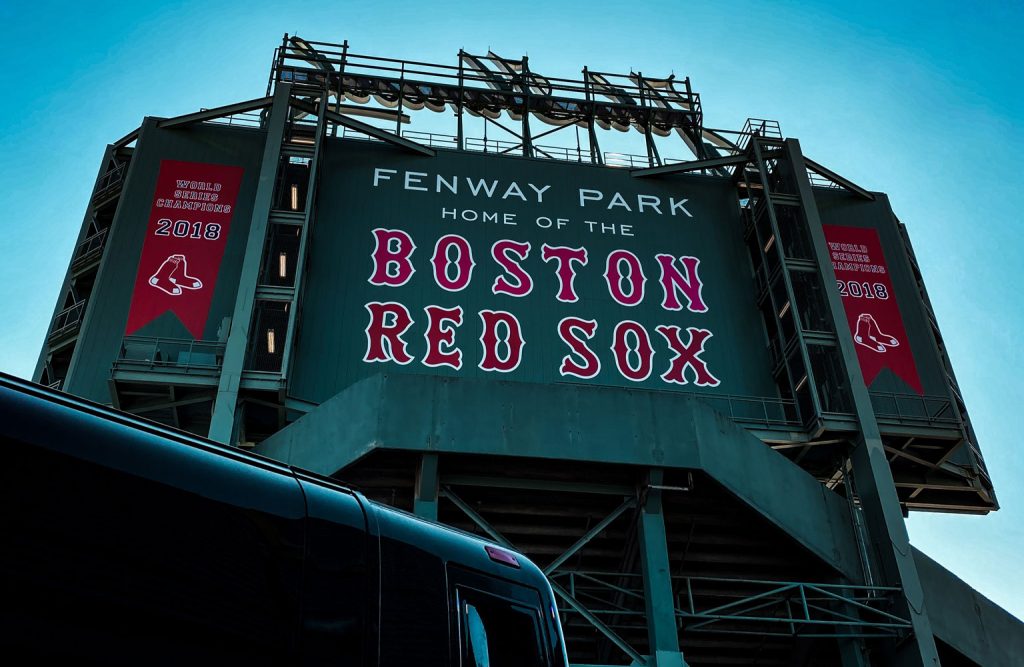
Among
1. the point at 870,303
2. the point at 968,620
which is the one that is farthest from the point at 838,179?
the point at 968,620

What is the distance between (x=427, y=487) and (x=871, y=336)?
16.8 meters

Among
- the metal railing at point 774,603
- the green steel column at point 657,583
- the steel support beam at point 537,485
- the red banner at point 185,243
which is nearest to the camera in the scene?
the green steel column at point 657,583

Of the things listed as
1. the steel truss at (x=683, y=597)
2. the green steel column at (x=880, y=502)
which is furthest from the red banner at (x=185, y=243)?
the green steel column at (x=880, y=502)

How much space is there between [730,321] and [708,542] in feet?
33.4

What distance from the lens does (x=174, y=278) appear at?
85.4ft

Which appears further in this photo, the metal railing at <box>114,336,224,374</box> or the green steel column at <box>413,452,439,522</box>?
the metal railing at <box>114,336,224,374</box>

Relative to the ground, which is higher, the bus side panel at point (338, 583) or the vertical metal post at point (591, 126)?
the vertical metal post at point (591, 126)

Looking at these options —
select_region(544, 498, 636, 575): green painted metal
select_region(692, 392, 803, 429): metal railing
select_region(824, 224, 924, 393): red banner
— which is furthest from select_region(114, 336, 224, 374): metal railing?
select_region(824, 224, 924, 393): red banner

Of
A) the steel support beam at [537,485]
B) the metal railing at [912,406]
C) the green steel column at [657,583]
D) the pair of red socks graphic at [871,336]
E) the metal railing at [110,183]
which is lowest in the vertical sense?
the green steel column at [657,583]

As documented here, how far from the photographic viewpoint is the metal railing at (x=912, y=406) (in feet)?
85.7

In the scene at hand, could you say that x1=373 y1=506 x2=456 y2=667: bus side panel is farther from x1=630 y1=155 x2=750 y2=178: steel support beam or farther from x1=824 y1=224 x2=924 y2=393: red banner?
x1=630 y1=155 x2=750 y2=178: steel support beam

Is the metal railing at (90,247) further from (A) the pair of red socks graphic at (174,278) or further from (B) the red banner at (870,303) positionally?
(B) the red banner at (870,303)

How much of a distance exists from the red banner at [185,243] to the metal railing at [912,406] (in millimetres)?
19447

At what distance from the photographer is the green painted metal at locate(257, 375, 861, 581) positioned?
698 inches
